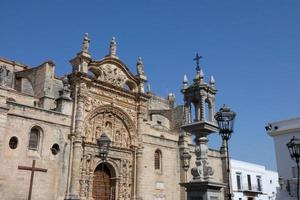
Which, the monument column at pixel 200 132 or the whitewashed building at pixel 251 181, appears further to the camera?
the whitewashed building at pixel 251 181

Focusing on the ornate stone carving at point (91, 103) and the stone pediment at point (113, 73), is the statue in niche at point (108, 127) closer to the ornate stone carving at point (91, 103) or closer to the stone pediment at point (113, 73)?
the ornate stone carving at point (91, 103)

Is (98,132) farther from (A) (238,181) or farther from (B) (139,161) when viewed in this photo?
(A) (238,181)

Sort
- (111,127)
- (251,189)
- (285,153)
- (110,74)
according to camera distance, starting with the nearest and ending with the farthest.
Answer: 1. (111,127)
2. (110,74)
3. (285,153)
4. (251,189)

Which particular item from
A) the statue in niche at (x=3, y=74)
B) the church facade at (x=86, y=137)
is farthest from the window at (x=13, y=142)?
the statue in niche at (x=3, y=74)

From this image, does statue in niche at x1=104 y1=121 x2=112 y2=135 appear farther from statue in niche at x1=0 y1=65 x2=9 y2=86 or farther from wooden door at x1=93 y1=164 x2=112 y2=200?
statue in niche at x1=0 y1=65 x2=9 y2=86

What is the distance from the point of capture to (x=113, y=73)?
24.4 m

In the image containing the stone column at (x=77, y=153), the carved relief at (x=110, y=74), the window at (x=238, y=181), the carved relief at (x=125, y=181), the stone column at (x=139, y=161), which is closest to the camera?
the stone column at (x=77, y=153)

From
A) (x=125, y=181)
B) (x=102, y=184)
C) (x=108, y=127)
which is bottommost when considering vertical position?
(x=102, y=184)

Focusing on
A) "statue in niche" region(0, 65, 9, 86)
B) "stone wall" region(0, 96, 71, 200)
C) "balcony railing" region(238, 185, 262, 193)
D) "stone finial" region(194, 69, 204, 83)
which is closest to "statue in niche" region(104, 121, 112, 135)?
"stone wall" region(0, 96, 71, 200)

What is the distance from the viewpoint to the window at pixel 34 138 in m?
18.9

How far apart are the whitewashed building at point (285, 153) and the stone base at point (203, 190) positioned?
60.4ft

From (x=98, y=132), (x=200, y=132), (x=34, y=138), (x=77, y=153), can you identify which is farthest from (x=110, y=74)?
(x=200, y=132)

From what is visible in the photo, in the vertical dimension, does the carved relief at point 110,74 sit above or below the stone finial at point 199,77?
above

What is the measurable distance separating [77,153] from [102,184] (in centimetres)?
341
